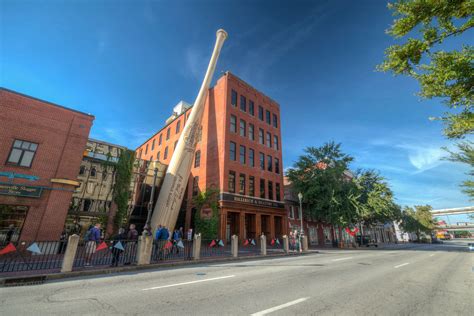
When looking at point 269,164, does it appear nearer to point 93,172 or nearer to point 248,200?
point 248,200

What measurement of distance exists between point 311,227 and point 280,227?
34.1 feet

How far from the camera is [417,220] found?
6322 cm

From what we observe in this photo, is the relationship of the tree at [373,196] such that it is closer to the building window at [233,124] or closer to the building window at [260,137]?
the building window at [260,137]

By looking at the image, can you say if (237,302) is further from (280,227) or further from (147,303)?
(280,227)

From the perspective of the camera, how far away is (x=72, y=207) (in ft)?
65.9

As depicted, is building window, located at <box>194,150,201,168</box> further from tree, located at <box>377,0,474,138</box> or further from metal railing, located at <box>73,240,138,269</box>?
tree, located at <box>377,0,474,138</box>

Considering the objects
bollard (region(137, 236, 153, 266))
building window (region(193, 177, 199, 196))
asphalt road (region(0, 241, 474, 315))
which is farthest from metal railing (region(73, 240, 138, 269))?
building window (region(193, 177, 199, 196))

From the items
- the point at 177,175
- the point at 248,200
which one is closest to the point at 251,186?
the point at 248,200

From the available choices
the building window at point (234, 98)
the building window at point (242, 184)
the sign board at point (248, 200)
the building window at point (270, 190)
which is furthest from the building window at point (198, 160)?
the building window at point (270, 190)

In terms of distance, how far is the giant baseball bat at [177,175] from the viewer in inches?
829

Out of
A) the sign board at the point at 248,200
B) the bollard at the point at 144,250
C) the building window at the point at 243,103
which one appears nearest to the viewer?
A: the bollard at the point at 144,250

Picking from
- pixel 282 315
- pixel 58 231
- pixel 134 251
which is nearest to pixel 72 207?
pixel 58 231

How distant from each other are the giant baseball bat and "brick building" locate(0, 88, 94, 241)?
728cm

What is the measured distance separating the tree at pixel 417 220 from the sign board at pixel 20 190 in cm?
7146
